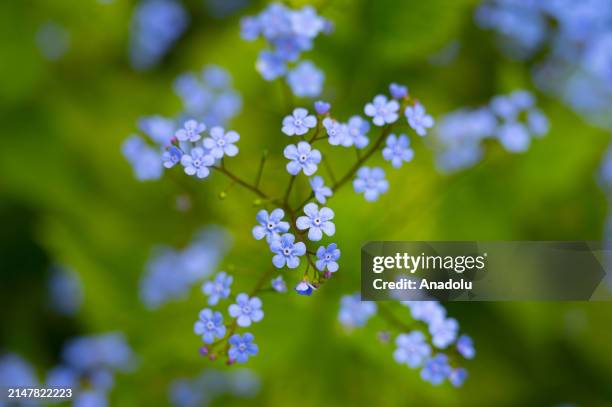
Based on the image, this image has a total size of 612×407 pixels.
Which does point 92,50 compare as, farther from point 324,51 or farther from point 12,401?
point 12,401

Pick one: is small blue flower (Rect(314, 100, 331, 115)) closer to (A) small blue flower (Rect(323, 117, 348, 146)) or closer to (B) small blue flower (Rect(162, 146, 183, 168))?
(A) small blue flower (Rect(323, 117, 348, 146))

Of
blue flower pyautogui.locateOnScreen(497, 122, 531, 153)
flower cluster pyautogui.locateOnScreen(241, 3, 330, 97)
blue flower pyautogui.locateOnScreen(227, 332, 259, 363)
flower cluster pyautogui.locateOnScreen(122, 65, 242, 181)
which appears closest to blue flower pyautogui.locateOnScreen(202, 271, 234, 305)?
blue flower pyautogui.locateOnScreen(227, 332, 259, 363)

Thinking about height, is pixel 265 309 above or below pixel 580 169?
below

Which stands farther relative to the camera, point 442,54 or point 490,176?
point 442,54

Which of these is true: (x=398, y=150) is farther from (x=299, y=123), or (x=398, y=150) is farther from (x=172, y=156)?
(x=172, y=156)

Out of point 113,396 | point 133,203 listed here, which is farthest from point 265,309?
point 133,203

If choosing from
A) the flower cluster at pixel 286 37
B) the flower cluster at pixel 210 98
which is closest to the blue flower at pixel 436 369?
the flower cluster at pixel 286 37

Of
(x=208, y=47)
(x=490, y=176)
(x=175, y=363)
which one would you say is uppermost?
(x=208, y=47)
